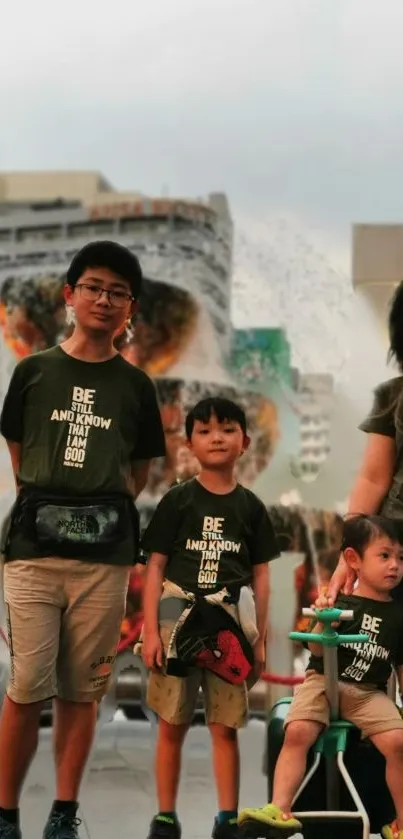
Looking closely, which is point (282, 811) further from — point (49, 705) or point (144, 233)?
point (144, 233)

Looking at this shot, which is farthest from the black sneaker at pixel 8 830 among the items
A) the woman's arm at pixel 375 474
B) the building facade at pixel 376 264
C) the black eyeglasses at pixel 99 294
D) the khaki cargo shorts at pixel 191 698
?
the building facade at pixel 376 264

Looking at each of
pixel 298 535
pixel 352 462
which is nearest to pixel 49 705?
pixel 298 535

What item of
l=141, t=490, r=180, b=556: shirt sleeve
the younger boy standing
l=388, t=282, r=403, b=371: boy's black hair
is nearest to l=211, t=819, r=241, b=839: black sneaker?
the younger boy standing

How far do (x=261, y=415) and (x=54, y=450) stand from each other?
5.16ft

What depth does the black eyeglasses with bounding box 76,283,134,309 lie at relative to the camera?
1.96m

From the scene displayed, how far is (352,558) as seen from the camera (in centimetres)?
197

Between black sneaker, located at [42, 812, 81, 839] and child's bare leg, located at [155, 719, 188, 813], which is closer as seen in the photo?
black sneaker, located at [42, 812, 81, 839]

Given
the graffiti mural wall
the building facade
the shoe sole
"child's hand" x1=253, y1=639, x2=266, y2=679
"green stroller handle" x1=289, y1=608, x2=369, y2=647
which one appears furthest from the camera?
the graffiti mural wall

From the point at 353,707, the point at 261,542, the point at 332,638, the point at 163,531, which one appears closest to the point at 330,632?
the point at 332,638

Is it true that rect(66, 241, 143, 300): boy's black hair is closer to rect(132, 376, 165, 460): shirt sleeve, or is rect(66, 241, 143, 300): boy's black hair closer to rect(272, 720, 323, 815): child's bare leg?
rect(132, 376, 165, 460): shirt sleeve

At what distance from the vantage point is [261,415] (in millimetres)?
3414

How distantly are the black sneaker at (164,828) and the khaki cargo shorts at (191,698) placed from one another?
0.17 m

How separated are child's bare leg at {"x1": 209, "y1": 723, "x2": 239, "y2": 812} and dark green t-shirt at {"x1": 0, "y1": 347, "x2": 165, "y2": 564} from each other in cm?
38

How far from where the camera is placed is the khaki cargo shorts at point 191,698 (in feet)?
6.57
